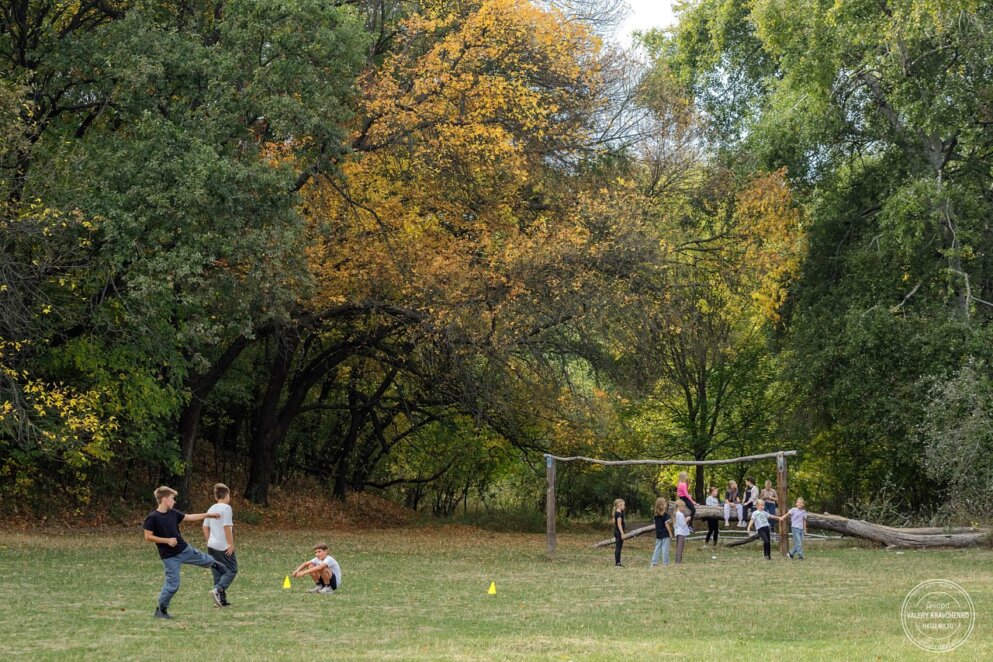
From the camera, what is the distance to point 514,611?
47.2 ft

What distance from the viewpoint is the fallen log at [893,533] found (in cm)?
2756

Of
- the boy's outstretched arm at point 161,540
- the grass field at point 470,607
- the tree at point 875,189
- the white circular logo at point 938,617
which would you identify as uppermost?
→ the tree at point 875,189

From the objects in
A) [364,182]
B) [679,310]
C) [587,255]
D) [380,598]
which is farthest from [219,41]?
[380,598]

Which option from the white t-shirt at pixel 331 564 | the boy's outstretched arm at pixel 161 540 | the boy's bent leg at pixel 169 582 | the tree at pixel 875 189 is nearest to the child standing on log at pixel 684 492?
the tree at pixel 875 189

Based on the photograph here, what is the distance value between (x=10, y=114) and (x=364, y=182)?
27.2 ft

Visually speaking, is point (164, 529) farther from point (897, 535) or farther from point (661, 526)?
point (897, 535)

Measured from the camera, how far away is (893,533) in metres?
28.9

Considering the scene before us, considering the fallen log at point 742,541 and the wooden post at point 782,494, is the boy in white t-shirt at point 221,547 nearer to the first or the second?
the wooden post at point 782,494

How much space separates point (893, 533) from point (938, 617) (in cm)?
1617

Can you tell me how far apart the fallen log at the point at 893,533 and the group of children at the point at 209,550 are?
44.7 feet

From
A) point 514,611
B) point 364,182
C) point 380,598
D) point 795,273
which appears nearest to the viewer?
point 514,611

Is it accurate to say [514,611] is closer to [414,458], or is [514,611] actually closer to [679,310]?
[679,310]

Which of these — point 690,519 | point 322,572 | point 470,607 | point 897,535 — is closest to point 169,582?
point 322,572

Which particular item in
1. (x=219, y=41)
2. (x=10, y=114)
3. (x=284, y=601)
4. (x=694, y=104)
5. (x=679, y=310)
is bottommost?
(x=284, y=601)
